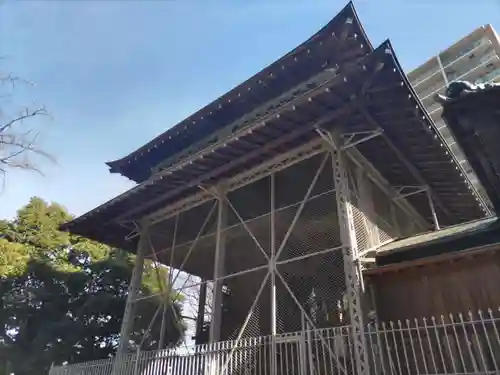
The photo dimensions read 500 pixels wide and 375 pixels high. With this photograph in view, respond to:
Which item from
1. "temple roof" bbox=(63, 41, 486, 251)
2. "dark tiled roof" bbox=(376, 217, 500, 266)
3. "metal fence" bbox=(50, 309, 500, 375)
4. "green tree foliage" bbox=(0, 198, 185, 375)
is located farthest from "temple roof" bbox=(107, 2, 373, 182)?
"metal fence" bbox=(50, 309, 500, 375)

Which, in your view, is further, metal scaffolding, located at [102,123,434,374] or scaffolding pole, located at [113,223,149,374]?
scaffolding pole, located at [113,223,149,374]

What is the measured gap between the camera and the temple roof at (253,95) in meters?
9.41

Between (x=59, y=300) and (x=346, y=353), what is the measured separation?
12.3m

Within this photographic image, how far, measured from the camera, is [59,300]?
1494 centimetres

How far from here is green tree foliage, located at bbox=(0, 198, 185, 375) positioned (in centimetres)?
1388

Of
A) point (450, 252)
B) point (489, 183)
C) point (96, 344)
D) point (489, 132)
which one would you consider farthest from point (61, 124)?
point (96, 344)

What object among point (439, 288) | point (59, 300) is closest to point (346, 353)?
point (439, 288)

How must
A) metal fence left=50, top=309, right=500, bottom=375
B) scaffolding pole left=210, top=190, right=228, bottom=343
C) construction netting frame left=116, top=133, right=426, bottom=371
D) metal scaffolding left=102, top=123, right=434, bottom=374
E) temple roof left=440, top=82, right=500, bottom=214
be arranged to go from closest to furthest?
temple roof left=440, top=82, right=500, bottom=214 < metal fence left=50, top=309, right=500, bottom=375 < metal scaffolding left=102, top=123, right=434, bottom=374 < construction netting frame left=116, top=133, right=426, bottom=371 < scaffolding pole left=210, top=190, right=228, bottom=343

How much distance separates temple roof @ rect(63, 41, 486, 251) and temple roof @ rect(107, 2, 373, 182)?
42 cm

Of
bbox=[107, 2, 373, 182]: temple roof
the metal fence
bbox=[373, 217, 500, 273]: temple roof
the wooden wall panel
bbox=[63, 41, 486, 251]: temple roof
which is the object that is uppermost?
bbox=[107, 2, 373, 182]: temple roof

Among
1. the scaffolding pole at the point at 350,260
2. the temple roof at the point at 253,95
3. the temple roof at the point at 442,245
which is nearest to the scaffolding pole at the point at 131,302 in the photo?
the temple roof at the point at 253,95

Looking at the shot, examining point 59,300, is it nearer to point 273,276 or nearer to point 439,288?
point 273,276

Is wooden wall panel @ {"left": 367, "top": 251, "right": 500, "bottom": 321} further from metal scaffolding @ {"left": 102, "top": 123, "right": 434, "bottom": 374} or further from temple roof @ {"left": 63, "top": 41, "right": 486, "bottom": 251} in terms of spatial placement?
temple roof @ {"left": 63, "top": 41, "right": 486, "bottom": 251}

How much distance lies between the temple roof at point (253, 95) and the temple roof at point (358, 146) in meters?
0.42
